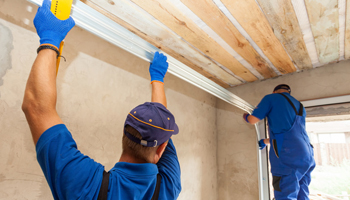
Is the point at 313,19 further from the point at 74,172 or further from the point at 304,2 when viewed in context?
the point at 74,172

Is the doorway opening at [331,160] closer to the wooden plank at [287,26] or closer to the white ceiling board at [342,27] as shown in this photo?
the white ceiling board at [342,27]

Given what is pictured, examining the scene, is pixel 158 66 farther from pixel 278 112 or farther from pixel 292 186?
pixel 292 186

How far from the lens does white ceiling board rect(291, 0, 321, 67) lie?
1.20 metres

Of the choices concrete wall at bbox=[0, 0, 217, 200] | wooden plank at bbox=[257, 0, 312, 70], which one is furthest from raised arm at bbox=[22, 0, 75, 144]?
wooden plank at bbox=[257, 0, 312, 70]

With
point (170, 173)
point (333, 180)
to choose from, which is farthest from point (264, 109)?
point (333, 180)

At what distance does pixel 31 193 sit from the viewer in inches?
43.9

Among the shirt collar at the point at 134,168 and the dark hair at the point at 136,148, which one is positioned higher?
the dark hair at the point at 136,148

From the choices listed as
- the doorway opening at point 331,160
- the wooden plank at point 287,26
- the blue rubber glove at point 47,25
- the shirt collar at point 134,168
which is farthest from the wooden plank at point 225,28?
the doorway opening at point 331,160

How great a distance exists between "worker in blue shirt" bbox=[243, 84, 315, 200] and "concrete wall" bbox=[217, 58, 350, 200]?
567 mm

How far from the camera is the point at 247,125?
99.3 inches

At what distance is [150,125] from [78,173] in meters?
0.28

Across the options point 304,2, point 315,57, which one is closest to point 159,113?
point 304,2

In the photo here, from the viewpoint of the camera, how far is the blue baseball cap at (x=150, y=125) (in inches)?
27.3

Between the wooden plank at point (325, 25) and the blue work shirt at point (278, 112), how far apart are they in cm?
55
